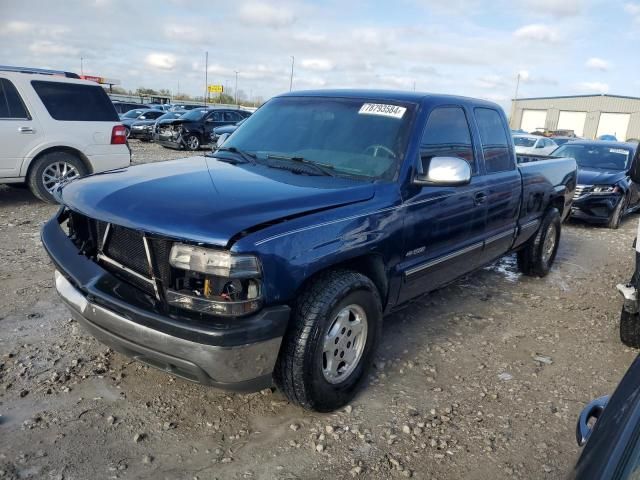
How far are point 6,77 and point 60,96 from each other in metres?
0.72

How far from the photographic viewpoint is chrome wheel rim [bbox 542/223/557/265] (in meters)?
5.82

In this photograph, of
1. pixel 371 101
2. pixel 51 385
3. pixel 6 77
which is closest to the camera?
pixel 51 385

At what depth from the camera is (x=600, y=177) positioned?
9062 millimetres

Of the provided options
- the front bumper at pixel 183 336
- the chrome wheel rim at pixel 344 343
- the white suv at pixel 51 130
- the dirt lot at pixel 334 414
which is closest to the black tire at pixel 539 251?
the dirt lot at pixel 334 414

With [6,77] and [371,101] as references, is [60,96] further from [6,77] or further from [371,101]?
[371,101]

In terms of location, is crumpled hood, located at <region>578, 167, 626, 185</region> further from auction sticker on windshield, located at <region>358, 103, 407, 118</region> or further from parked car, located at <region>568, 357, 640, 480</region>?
parked car, located at <region>568, 357, 640, 480</region>

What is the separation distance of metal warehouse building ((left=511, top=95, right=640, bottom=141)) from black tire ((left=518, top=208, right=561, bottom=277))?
51.5m

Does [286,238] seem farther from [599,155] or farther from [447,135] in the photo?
[599,155]

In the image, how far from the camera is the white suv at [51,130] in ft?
24.1

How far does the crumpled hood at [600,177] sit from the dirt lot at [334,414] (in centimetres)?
511

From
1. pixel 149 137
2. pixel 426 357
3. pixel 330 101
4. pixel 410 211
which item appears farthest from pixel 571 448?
pixel 149 137

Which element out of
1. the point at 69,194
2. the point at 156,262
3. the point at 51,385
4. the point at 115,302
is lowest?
the point at 51,385

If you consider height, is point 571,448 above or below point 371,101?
below

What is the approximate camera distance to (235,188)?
2842mm
